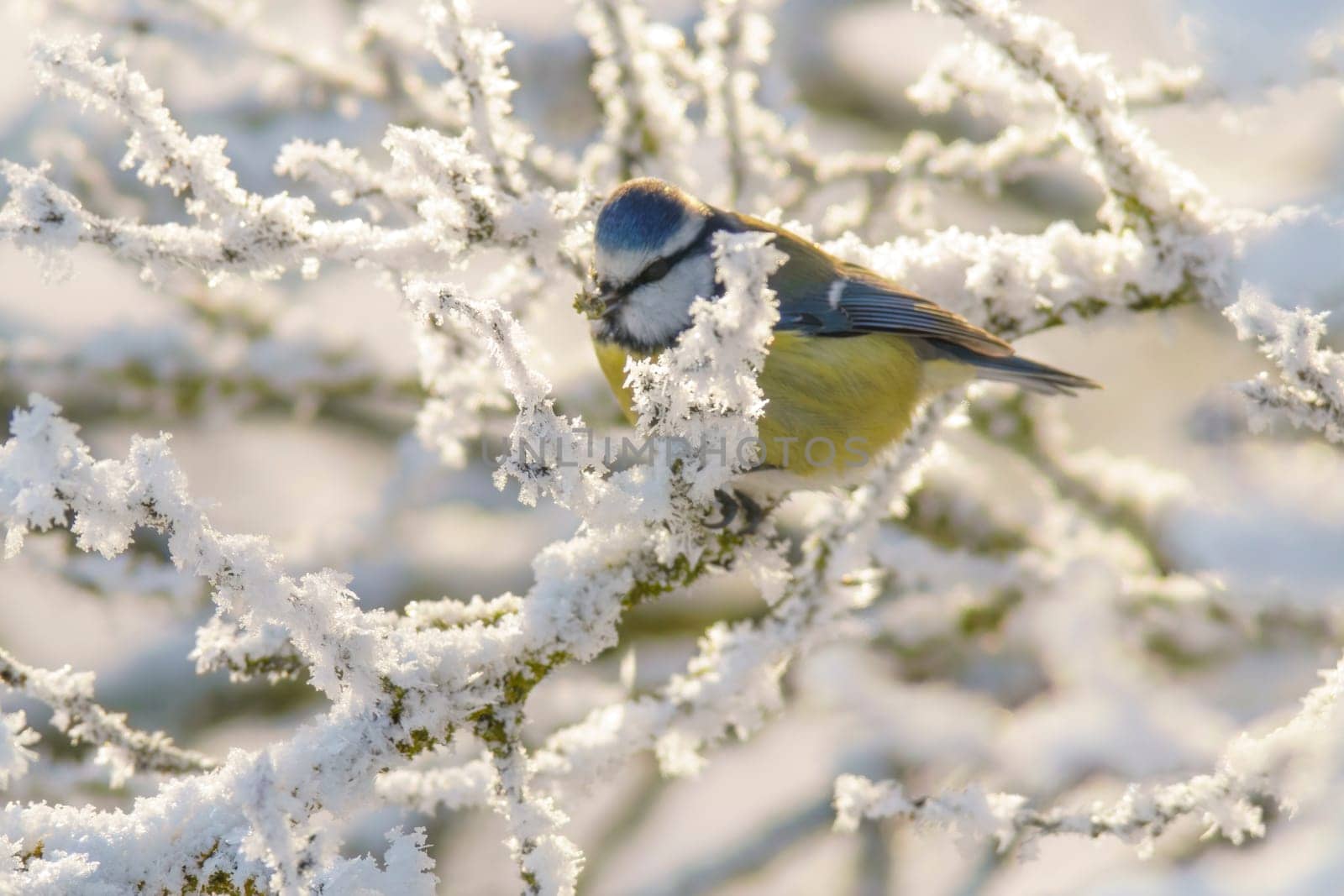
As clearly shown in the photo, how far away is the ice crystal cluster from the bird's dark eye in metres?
0.17

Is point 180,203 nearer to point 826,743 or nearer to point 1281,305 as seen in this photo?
point 826,743

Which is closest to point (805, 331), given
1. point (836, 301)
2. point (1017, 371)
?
point (836, 301)

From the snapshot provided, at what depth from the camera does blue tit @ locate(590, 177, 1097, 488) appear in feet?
7.71

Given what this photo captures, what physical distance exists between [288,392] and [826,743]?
6.76 ft

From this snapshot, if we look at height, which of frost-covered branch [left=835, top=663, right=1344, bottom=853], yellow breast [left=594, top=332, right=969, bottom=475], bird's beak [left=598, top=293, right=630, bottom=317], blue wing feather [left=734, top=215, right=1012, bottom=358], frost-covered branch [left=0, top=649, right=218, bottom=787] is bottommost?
frost-covered branch [left=835, top=663, right=1344, bottom=853]

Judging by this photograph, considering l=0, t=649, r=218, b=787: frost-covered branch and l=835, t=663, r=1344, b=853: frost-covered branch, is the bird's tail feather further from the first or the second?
l=0, t=649, r=218, b=787: frost-covered branch

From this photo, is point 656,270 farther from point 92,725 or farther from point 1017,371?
point 92,725

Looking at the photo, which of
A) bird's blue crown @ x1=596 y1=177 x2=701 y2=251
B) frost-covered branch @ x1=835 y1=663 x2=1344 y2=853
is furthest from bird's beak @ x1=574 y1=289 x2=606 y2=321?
frost-covered branch @ x1=835 y1=663 x2=1344 y2=853

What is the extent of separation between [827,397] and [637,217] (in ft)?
1.97

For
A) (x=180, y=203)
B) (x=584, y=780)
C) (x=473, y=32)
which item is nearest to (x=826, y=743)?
(x=584, y=780)

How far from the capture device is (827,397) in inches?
97.7

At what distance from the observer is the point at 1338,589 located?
1620mm

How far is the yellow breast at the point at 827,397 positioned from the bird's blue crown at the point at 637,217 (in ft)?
0.84

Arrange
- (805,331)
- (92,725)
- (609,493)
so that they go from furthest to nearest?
1. (805,331)
2. (92,725)
3. (609,493)
